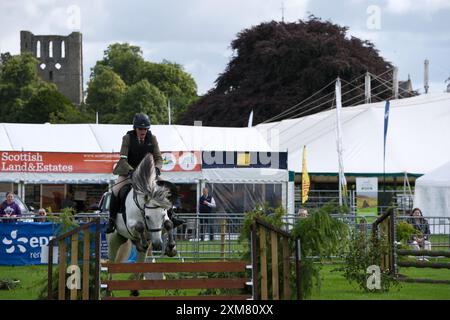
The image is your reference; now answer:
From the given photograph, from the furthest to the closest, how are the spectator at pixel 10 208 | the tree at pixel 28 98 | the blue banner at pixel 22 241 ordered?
the tree at pixel 28 98, the spectator at pixel 10 208, the blue banner at pixel 22 241

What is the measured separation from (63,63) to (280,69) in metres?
101

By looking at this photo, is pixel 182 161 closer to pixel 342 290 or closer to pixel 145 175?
pixel 342 290

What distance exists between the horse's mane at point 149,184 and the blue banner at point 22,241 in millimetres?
9051

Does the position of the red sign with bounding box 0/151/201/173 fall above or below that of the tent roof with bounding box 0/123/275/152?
below

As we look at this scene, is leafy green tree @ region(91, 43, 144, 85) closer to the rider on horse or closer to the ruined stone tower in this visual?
the ruined stone tower

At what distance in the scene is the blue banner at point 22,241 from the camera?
24312mm

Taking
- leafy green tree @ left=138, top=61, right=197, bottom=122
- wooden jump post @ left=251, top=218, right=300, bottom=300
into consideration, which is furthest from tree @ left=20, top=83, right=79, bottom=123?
wooden jump post @ left=251, top=218, right=300, bottom=300

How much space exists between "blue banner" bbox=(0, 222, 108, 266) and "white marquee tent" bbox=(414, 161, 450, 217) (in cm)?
1565

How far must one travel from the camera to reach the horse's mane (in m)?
15.4

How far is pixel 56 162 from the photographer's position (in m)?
34.3

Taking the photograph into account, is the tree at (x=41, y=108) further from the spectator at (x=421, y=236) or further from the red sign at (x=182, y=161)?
the spectator at (x=421, y=236)

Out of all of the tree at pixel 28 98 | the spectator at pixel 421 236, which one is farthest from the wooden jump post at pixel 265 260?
the tree at pixel 28 98

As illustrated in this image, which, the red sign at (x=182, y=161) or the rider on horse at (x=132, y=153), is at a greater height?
the red sign at (x=182, y=161)

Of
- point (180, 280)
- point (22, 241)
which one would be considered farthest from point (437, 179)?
point (180, 280)
